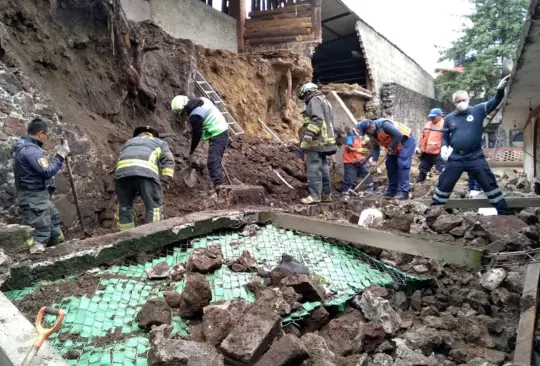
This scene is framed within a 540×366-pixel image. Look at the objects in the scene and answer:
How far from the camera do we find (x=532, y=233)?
352cm

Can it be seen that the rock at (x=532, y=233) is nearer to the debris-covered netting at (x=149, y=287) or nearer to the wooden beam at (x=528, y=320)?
the wooden beam at (x=528, y=320)

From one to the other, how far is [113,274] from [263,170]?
533cm

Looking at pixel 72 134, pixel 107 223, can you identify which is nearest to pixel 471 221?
pixel 107 223

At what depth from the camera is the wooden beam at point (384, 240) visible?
271 cm

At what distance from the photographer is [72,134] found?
546 cm

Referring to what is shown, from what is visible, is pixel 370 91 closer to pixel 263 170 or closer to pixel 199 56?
pixel 199 56

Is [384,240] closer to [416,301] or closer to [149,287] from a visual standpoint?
[416,301]

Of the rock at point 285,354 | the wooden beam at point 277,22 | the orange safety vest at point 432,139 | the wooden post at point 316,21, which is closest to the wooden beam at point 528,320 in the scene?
the rock at point 285,354

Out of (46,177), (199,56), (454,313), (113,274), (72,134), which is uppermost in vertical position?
(199,56)

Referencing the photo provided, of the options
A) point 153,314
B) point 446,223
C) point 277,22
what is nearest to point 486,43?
point 277,22

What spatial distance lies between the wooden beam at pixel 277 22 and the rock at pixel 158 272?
1059 cm

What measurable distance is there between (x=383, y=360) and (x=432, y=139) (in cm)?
681

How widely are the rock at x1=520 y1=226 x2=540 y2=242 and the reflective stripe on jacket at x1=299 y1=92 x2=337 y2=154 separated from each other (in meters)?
2.56

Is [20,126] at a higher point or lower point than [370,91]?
lower
